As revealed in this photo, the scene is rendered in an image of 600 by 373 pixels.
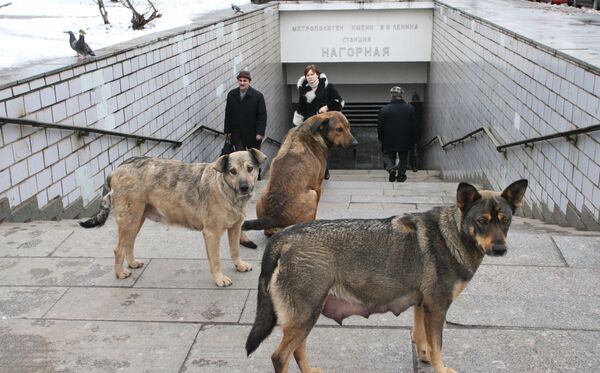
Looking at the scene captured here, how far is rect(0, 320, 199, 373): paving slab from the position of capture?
3656mm

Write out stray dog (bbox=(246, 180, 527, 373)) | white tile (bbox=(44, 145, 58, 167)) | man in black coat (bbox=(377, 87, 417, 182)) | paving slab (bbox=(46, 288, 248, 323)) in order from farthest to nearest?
man in black coat (bbox=(377, 87, 417, 182)) < white tile (bbox=(44, 145, 58, 167)) < paving slab (bbox=(46, 288, 248, 323)) < stray dog (bbox=(246, 180, 527, 373))

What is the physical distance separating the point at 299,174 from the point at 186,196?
162 centimetres

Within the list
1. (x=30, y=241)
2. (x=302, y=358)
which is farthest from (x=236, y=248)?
(x=30, y=241)

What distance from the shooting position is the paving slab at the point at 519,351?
3.59 metres

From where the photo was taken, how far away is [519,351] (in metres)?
3.75

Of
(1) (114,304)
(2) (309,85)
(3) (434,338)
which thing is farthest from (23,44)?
(3) (434,338)

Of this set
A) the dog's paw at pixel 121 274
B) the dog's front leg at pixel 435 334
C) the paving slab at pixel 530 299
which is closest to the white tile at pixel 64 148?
the dog's paw at pixel 121 274

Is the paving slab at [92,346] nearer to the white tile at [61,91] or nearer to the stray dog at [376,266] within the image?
the stray dog at [376,266]

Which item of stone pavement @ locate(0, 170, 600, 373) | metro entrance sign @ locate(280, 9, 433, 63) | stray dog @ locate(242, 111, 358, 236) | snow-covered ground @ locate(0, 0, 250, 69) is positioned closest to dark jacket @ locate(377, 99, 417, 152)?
snow-covered ground @ locate(0, 0, 250, 69)

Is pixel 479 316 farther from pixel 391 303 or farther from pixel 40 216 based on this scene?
pixel 40 216

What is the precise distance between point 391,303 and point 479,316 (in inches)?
42.6

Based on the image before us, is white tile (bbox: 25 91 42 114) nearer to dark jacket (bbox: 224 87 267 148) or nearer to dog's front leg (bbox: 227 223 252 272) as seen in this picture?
dog's front leg (bbox: 227 223 252 272)

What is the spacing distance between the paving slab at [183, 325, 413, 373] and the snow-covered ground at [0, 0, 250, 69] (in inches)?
173

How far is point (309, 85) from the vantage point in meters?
9.59
